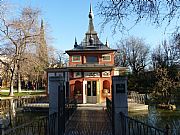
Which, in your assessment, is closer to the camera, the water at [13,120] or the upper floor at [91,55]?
the water at [13,120]

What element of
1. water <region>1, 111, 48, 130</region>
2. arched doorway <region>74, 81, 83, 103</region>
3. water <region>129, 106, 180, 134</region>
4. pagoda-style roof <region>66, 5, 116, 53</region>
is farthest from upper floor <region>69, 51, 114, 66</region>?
water <region>129, 106, 180, 134</region>

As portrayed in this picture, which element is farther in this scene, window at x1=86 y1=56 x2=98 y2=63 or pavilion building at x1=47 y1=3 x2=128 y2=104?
window at x1=86 y1=56 x2=98 y2=63

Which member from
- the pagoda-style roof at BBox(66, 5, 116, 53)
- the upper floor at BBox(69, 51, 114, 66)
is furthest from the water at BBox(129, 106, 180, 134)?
the pagoda-style roof at BBox(66, 5, 116, 53)

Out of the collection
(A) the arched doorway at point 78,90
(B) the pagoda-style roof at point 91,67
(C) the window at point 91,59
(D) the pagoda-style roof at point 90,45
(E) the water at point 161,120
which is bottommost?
(E) the water at point 161,120

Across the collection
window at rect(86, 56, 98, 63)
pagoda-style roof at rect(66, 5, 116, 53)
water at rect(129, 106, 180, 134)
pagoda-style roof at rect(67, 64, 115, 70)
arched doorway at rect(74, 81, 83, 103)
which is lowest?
water at rect(129, 106, 180, 134)

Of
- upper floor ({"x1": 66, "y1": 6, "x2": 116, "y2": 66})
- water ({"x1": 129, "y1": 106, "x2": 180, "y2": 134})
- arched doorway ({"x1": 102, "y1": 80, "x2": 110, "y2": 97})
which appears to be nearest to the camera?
water ({"x1": 129, "y1": 106, "x2": 180, "y2": 134})

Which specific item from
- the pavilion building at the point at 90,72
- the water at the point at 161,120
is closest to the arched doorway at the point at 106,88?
the pavilion building at the point at 90,72

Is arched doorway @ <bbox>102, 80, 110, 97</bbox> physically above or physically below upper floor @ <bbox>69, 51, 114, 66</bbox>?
below

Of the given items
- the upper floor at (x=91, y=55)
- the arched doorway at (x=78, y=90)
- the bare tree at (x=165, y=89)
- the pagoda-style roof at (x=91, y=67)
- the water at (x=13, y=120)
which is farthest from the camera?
the upper floor at (x=91, y=55)

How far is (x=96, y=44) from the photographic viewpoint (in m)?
30.8

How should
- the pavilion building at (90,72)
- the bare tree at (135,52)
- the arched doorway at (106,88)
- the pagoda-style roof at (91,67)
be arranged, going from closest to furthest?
the pagoda-style roof at (91,67), the pavilion building at (90,72), the arched doorway at (106,88), the bare tree at (135,52)

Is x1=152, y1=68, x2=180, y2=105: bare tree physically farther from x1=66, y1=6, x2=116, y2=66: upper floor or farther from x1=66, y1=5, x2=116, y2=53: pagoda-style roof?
x1=66, y1=5, x2=116, y2=53: pagoda-style roof

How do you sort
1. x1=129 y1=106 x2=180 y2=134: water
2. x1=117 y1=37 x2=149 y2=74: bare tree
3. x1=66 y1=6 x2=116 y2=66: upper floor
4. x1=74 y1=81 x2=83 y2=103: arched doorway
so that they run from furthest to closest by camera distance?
x1=117 y1=37 x2=149 y2=74: bare tree
x1=66 y1=6 x2=116 y2=66: upper floor
x1=74 y1=81 x2=83 y2=103: arched doorway
x1=129 y1=106 x2=180 y2=134: water

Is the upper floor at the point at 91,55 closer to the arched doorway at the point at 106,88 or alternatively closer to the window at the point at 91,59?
the window at the point at 91,59
